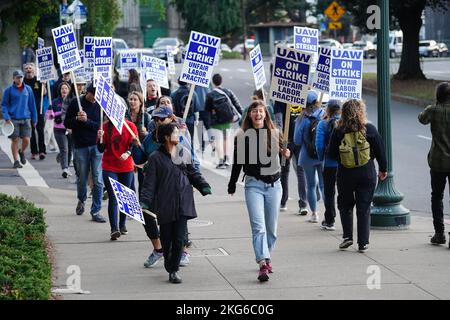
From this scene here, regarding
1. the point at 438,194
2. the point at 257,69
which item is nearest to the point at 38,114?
the point at 257,69

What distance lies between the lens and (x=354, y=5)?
1614 inches

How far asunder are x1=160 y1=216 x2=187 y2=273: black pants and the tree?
2988 centimetres

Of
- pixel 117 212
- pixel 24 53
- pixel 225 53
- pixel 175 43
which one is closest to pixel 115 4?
pixel 24 53

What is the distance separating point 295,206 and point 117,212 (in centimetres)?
364

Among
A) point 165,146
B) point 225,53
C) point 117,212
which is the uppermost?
point 165,146

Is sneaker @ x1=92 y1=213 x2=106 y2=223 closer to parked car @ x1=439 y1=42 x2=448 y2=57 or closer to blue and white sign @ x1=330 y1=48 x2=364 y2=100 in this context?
blue and white sign @ x1=330 y1=48 x2=364 y2=100

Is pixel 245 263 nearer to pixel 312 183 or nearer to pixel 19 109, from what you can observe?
pixel 312 183

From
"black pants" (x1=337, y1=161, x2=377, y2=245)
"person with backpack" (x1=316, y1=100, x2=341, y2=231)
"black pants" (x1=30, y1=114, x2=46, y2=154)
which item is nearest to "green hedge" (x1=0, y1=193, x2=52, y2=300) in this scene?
"black pants" (x1=337, y1=161, x2=377, y2=245)

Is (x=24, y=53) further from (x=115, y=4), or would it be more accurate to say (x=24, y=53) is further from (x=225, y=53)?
A: (x=225, y=53)

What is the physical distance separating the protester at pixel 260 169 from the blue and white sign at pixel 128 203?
3.02 feet

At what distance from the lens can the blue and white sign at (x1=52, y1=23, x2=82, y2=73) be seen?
1484 centimetres

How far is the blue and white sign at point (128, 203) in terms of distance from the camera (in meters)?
9.95

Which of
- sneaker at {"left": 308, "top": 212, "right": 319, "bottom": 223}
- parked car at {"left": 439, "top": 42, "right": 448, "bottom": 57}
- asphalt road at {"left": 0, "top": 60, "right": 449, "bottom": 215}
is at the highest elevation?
sneaker at {"left": 308, "top": 212, "right": 319, "bottom": 223}

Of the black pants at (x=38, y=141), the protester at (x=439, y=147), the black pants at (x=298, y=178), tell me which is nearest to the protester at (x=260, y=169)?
the protester at (x=439, y=147)
